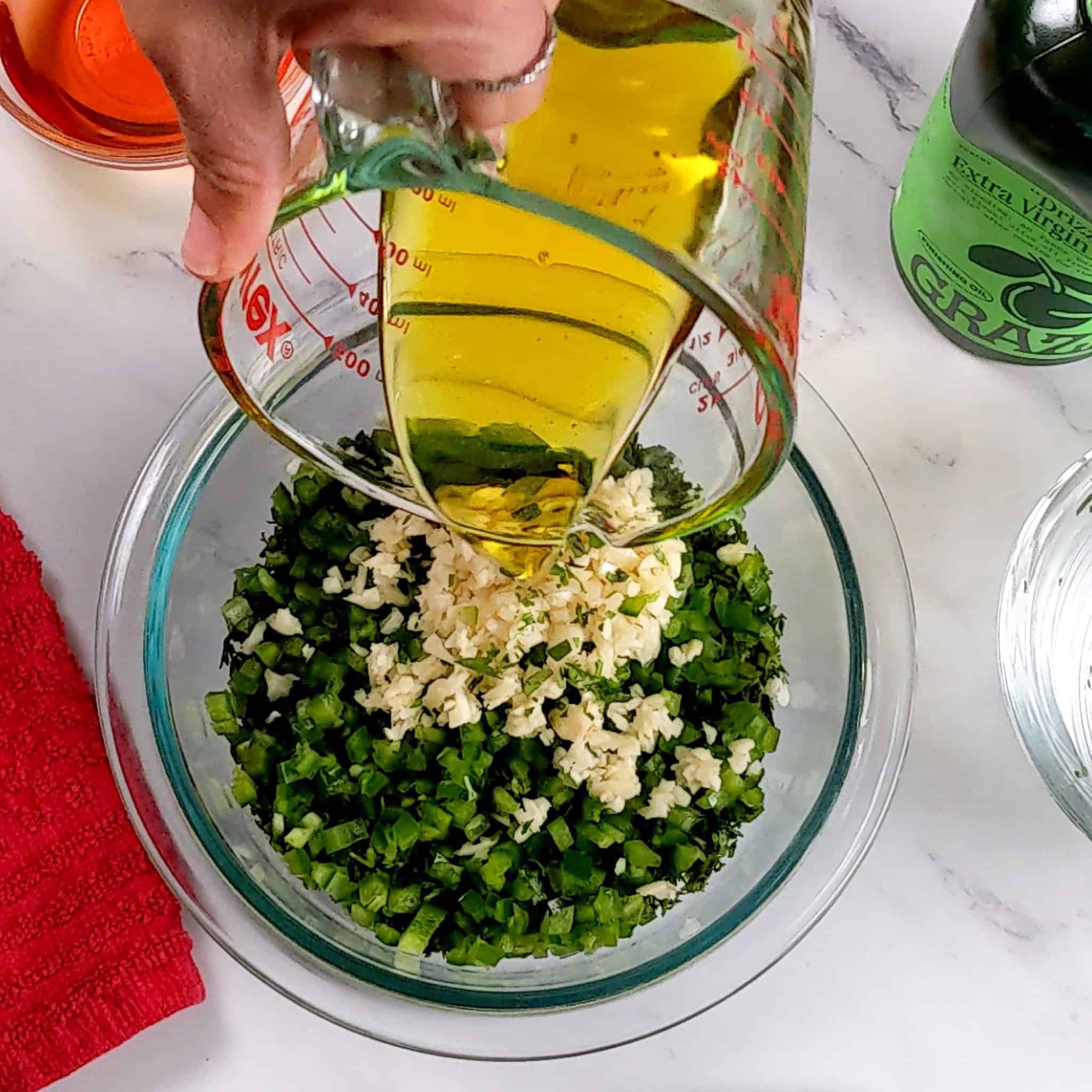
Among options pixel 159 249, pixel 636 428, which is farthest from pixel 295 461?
pixel 636 428

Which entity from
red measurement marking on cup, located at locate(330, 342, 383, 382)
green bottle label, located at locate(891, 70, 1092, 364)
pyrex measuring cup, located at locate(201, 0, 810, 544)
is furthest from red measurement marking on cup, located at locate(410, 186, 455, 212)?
green bottle label, located at locate(891, 70, 1092, 364)

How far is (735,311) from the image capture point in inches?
21.0

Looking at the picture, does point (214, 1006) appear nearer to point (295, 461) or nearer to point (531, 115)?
point (295, 461)

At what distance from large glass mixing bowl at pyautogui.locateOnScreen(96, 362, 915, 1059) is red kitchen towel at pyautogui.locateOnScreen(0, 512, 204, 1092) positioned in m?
0.05

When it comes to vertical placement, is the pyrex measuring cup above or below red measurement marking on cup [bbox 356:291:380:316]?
above

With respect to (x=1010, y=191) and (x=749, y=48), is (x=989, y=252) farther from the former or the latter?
(x=749, y=48)

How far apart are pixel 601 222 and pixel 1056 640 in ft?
2.38

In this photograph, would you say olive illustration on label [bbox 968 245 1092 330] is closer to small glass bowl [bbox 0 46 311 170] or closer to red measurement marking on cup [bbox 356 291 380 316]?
red measurement marking on cup [bbox 356 291 380 316]

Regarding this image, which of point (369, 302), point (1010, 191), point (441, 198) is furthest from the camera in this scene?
point (369, 302)

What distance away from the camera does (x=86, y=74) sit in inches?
41.1

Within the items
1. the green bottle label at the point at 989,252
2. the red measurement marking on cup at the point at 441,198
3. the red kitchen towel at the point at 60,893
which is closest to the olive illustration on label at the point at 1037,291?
the green bottle label at the point at 989,252

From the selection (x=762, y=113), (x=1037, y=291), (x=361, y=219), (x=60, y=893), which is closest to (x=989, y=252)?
(x=1037, y=291)

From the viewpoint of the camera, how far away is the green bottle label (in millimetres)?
807

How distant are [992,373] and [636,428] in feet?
1.19
